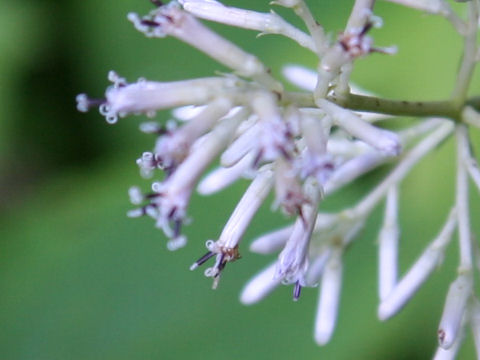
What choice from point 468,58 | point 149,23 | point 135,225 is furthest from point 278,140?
point 135,225

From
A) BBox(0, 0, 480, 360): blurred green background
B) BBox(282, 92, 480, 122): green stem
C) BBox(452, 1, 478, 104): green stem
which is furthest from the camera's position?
BBox(0, 0, 480, 360): blurred green background

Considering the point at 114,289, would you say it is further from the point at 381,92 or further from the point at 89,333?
the point at 381,92

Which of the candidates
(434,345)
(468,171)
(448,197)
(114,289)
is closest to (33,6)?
(114,289)

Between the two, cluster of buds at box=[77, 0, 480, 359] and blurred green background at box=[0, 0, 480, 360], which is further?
blurred green background at box=[0, 0, 480, 360]

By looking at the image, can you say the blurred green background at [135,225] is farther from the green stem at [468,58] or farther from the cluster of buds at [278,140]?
the green stem at [468,58]

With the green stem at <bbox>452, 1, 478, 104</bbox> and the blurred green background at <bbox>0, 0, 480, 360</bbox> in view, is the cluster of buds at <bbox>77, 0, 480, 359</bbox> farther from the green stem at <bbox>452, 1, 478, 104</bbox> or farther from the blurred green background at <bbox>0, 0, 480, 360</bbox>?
the blurred green background at <bbox>0, 0, 480, 360</bbox>

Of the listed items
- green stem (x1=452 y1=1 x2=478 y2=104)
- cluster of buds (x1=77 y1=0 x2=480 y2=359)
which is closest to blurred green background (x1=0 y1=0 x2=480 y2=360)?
cluster of buds (x1=77 y1=0 x2=480 y2=359)
